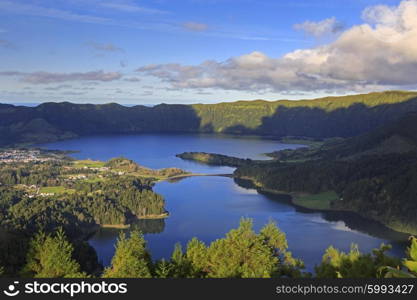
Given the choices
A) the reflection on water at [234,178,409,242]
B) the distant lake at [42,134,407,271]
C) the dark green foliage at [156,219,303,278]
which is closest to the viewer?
the dark green foliage at [156,219,303,278]

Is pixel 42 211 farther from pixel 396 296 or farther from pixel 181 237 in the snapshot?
pixel 396 296

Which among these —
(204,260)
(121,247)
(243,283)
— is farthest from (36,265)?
(243,283)

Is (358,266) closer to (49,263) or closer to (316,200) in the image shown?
(49,263)

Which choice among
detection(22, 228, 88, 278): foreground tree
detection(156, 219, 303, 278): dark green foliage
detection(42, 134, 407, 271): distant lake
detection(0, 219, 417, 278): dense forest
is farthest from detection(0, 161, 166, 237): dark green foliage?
detection(156, 219, 303, 278): dark green foliage

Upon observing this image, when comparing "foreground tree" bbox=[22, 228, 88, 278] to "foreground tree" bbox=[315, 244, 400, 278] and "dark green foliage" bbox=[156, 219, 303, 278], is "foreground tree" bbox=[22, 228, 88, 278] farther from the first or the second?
"foreground tree" bbox=[315, 244, 400, 278]

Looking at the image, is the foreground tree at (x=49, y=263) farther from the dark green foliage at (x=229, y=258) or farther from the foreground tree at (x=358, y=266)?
the foreground tree at (x=358, y=266)

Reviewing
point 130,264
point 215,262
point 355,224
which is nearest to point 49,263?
point 130,264

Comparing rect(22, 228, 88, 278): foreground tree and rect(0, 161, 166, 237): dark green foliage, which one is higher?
rect(22, 228, 88, 278): foreground tree

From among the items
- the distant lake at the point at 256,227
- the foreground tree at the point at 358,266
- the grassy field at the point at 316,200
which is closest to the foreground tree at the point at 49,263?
the foreground tree at the point at 358,266

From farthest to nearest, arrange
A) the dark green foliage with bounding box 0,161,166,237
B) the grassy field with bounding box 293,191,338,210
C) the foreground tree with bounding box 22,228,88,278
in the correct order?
1. the grassy field with bounding box 293,191,338,210
2. the dark green foliage with bounding box 0,161,166,237
3. the foreground tree with bounding box 22,228,88,278
